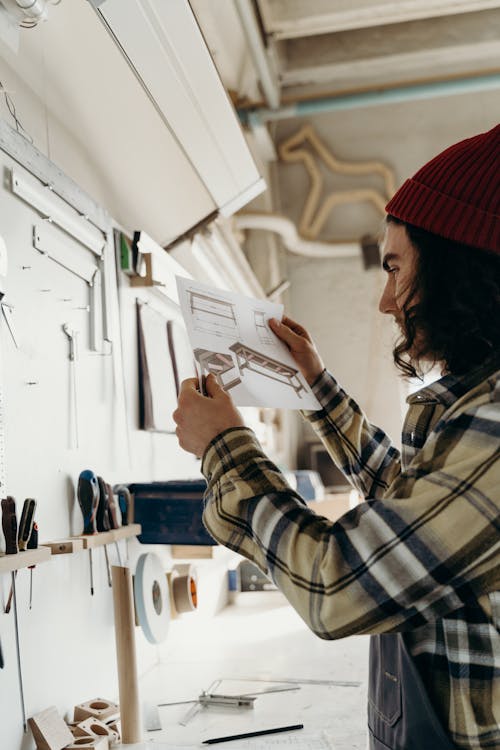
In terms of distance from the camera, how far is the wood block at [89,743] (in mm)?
1186

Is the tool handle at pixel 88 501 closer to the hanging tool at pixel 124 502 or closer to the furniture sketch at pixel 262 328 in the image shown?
the hanging tool at pixel 124 502

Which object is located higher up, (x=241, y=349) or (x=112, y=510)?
(x=241, y=349)

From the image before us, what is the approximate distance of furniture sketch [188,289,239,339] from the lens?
3.21ft

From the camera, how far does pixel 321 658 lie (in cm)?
184

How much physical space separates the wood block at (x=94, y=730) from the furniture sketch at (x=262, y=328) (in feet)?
2.64

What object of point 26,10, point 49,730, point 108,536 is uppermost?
point 26,10

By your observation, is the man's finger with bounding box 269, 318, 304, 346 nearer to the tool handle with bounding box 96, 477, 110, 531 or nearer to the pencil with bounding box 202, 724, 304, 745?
the tool handle with bounding box 96, 477, 110, 531

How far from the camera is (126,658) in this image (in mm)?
1375

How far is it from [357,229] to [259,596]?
3022 mm

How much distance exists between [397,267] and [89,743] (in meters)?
0.99

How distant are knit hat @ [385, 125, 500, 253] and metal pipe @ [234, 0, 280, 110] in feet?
8.46

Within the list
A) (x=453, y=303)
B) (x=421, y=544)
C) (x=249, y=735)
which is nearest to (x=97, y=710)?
(x=249, y=735)

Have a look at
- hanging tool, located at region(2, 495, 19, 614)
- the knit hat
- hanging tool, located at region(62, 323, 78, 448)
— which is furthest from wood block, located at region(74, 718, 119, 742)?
the knit hat

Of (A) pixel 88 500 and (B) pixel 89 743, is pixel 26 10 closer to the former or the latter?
(A) pixel 88 500
